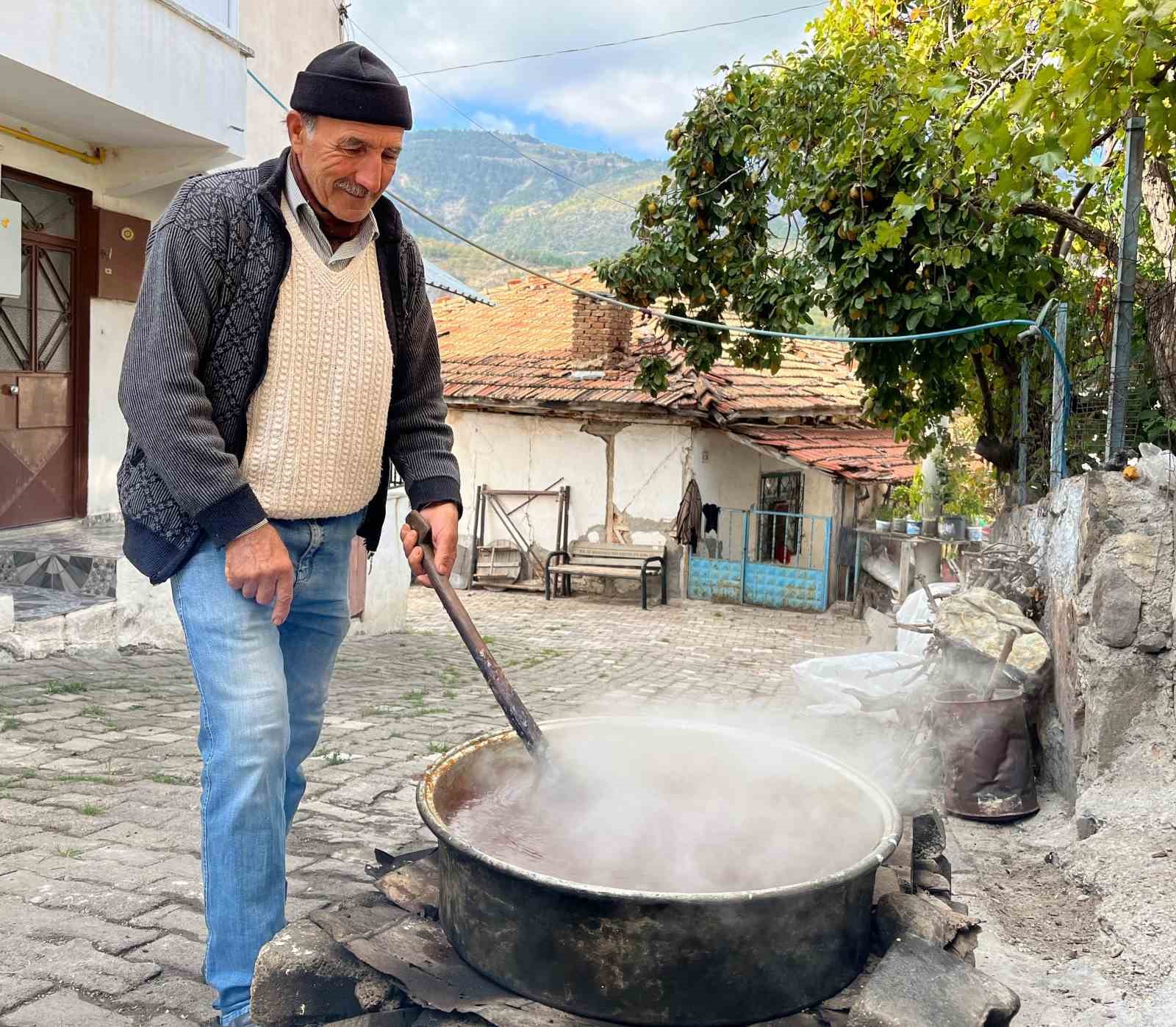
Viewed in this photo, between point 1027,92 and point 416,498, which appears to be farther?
point 1027,92

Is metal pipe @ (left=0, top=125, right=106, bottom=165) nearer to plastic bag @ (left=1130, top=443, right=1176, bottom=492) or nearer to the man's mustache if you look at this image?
the man's mustache

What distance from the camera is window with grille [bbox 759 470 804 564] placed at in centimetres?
1672

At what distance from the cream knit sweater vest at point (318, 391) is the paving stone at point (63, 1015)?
1.27 metres

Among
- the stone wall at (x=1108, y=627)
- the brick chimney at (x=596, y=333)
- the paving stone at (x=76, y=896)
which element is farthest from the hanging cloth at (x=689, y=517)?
the paving stone at (x=76, y=896)

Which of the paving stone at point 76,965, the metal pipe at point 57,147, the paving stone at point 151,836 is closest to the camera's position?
the paving stone at point 76,965

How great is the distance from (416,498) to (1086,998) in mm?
2468

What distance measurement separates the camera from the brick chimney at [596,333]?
16391 millimetres

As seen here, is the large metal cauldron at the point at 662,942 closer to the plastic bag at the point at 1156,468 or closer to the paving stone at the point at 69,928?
the paving stone at the point at 69,928

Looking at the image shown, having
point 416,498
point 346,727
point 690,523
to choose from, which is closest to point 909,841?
point 416,498

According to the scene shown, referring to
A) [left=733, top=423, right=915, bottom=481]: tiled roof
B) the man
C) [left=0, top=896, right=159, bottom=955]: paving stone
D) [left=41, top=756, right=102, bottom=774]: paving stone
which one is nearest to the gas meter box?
[left=41, top=756, right=102, bottom=774]: paving stone

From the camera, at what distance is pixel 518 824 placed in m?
2.41

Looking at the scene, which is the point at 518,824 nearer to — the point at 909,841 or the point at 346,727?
the point at 909,841

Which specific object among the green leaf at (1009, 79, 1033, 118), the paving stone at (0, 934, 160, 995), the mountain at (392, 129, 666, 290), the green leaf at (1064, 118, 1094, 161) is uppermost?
the mountain at (392, 129, 666, 290)

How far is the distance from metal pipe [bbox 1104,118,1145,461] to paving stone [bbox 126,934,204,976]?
4.38 m
